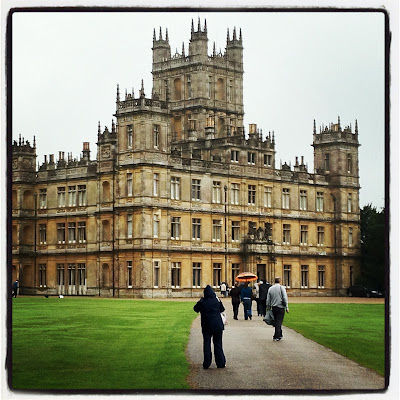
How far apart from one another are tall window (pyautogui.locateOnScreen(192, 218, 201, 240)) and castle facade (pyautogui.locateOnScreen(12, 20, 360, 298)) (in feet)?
0.21

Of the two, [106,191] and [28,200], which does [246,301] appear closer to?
[28,200]

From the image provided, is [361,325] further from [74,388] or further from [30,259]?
[30,259]

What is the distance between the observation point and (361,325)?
32938 mm

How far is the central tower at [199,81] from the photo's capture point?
271 ft

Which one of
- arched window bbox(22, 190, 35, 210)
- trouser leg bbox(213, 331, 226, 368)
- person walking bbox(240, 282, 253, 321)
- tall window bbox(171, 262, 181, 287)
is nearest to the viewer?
trouser leg bbox(213, 331, 226, 368)

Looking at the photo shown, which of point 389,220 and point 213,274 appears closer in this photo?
point 389,220

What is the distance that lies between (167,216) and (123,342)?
37.0 metres

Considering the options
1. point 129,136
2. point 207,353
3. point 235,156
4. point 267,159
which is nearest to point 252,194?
point 267,159

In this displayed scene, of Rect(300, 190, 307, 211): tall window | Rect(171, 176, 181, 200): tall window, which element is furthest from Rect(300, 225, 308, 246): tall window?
Rect(171, 176, 181, 200): tall window

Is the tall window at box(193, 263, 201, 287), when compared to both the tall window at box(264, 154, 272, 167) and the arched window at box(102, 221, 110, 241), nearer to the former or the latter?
the arched window at box(102, 221, 110, 241)

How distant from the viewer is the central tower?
82.8m

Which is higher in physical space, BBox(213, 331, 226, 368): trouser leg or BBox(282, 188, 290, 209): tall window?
BBox(282, 188, 290, 209): tall window

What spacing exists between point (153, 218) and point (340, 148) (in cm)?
1406

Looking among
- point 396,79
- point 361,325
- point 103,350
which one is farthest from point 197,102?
point 396,79
